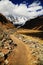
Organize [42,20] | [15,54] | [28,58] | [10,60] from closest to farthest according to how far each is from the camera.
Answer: [10,60] < [28,58] < [15,54] < [42,20]

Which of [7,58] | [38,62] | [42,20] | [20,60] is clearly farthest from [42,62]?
[42,20]

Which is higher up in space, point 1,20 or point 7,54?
point 7,54

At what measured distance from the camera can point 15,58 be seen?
28.4m

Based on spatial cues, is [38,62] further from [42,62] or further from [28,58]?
[28,58]

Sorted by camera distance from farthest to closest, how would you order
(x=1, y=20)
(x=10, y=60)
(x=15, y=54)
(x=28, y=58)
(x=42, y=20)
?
(x=42, y=20)
(x=1, y=20)
(x=15, y=54)
(x=28, y=58)
(x=10, y=60)

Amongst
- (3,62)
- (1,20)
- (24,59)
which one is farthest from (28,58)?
(1,20)

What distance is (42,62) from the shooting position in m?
25.7

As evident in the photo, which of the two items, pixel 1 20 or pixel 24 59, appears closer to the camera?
pixel 24 59

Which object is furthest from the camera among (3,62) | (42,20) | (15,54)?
(42,20)

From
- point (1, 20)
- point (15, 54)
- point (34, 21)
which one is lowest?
point (34, 21)

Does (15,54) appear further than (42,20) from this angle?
No

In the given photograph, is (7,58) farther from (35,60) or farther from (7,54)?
(35,60)

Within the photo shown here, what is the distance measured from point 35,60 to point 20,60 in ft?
6.89

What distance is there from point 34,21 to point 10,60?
355 feet
